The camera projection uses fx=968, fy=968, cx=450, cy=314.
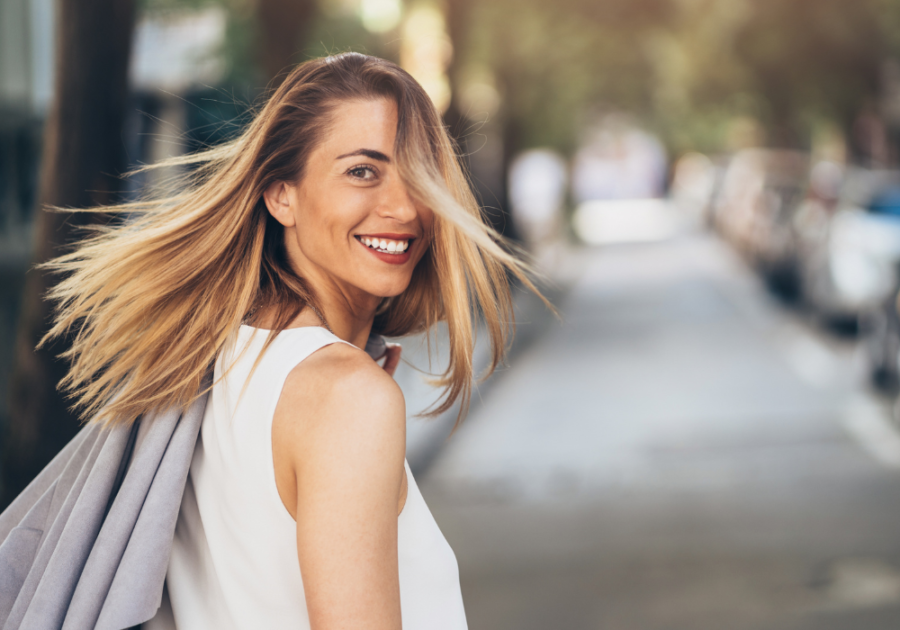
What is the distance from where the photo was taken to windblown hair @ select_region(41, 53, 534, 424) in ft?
5.00

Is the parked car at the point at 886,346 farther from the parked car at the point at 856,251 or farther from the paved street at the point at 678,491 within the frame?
the parked car at the point at 856,251

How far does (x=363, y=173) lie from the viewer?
5.14 feet

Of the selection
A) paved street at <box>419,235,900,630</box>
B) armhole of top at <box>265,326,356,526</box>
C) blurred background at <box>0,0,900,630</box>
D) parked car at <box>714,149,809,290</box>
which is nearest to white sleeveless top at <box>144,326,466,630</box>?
armhole of top at <box>265,326,356,526</box>

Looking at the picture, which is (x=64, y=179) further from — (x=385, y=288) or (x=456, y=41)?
(x=456, y=41)

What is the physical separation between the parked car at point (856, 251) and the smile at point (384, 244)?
10.2 metres

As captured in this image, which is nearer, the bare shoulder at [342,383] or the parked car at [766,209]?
the bare shoulder at [342,383]

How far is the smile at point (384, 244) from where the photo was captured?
1.61m

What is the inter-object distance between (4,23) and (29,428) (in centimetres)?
1025

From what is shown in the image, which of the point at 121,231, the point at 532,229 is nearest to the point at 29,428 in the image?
the point at 121,231

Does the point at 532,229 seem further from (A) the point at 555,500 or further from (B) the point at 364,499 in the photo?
(B) the point at 364,499

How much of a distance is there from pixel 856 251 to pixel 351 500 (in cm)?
1257

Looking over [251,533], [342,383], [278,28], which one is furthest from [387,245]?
[278,28]

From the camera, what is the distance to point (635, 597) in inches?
205

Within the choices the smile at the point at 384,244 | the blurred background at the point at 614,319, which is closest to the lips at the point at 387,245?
the smile at the point at 384,244
